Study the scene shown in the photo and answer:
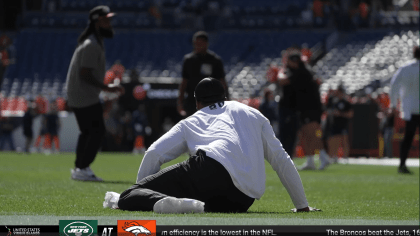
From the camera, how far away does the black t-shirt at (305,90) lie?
13508 mm

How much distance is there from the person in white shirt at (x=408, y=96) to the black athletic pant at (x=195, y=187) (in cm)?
772

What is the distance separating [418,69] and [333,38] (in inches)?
940

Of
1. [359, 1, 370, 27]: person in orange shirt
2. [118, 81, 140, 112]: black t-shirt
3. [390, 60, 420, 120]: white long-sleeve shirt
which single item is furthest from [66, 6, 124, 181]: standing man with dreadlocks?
[359, 1, 370, 27]: person in orange shirt

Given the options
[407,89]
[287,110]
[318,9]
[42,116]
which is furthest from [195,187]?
[318,9]

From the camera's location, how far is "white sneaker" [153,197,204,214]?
5.01 metres

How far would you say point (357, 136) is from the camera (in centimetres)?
2231

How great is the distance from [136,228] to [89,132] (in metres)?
5.91

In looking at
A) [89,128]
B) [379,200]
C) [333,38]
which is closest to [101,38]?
[89,128]

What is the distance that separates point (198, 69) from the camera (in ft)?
33.5

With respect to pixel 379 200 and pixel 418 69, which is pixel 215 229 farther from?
pixel 418 69

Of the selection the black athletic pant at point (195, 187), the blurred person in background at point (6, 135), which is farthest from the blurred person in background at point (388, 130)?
the black athletic pant at point (195, 187)

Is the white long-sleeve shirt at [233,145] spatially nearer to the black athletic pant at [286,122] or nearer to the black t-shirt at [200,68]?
the black t-shirt at [200,68]

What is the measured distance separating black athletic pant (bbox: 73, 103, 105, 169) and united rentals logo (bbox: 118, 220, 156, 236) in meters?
5.71

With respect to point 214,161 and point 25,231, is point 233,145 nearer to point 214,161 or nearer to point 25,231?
point 214,161
